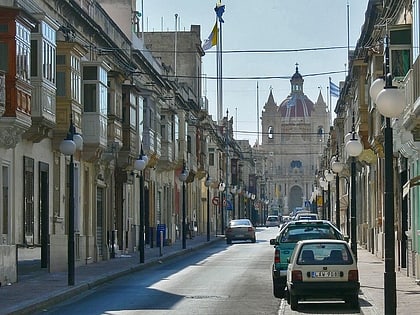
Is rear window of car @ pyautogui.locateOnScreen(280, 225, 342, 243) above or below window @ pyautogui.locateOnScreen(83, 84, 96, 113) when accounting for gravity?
below

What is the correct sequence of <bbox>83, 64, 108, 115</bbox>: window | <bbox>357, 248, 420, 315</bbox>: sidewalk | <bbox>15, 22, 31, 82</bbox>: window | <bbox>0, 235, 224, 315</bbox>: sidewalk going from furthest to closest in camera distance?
<bbox>83, 64, 108, 115</bbox>: window
<bbox>15, 22, 31, 82</bbox>: window
<bbox>0, 235, 224, 315</bbox>: sidewalk
<bbox>357, 248, 420, 315</bbox>: sidewalk

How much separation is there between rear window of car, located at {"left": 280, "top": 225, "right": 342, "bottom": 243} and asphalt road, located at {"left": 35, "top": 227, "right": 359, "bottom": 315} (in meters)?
1.50

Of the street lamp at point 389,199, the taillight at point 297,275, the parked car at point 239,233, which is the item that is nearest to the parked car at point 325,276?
the taillight at point 297,275

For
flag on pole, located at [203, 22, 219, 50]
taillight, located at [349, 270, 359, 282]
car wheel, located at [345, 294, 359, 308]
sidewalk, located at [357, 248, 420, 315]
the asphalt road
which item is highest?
flag on pole, located at [203, 22, 219, 50]

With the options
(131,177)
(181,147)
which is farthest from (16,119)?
(181,147)

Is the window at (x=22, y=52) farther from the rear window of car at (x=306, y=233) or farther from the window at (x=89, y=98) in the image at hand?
the window at (x=89, y=98)

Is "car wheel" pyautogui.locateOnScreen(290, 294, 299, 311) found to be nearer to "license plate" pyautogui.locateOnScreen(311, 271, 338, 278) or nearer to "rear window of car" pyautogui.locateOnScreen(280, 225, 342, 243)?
"license plate" pyautogui.locateOnScreen(311, 271, 338, 278)

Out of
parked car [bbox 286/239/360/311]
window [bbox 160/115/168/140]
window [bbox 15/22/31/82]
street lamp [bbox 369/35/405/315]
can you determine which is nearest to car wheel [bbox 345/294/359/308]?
parked car [bbox 286/239/360/311]

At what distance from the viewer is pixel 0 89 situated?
27.0 meters

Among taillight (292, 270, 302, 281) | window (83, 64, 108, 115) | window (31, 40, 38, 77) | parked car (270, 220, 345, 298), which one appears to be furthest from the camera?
window (83, 64, 108, 115)

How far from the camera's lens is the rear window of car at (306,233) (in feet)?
87.1

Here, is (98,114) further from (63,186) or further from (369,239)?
(369,239)

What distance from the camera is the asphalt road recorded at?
72.5 ft

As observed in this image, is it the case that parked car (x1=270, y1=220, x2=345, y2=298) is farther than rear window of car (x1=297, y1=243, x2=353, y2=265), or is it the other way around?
parked car (x1=270, y1=220, x2=345, y2=298)
